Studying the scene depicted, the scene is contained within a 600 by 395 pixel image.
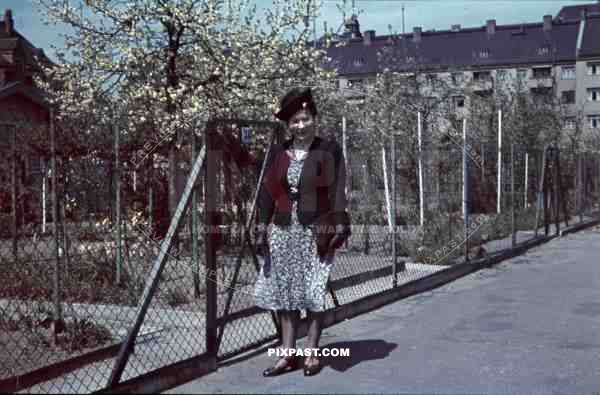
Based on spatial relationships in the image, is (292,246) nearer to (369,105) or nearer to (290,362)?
(290,362)

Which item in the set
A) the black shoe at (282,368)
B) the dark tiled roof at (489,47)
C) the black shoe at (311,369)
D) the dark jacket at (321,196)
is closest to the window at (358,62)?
the dark tiled roof at (489,47)

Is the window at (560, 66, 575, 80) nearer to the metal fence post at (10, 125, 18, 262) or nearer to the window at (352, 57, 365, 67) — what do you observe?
the window at (352, 57, 365, 67)

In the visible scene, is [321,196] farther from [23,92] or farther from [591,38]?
[591,38]

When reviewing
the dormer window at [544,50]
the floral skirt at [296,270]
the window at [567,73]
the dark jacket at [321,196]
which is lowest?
the floral skirt at [296,270]

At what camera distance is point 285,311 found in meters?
5.29

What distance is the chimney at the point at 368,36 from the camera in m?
78.1

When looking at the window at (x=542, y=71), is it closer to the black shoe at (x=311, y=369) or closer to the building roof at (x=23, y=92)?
the building roof at (x=23, y=92)

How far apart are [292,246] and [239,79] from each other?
744cm

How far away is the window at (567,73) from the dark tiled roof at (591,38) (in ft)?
6.86

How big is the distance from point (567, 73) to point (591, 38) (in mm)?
3982

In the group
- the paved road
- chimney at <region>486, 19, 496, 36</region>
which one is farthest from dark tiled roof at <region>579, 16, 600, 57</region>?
the paved road

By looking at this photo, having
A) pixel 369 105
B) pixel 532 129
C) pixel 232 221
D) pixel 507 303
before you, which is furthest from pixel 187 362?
pixel 532 129

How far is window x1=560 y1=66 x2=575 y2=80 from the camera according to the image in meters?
74.6

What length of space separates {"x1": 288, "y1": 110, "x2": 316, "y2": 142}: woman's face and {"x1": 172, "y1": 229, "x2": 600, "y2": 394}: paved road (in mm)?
1674
